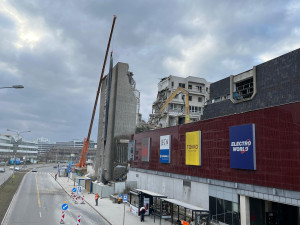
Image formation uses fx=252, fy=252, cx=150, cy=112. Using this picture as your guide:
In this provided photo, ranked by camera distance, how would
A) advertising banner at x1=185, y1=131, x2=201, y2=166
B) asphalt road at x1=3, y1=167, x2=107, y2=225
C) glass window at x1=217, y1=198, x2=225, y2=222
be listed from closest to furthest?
1. glass window at x1=217, y1=198, x2=225, y2=222
2. asphalt road at x1=3, y1=167, x2=107, y2=225
3. advertising banner at x1=185, y1=131, x2=201, y2=166

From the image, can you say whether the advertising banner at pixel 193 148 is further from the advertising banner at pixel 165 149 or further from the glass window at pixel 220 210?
the glass window at pixel 220 210

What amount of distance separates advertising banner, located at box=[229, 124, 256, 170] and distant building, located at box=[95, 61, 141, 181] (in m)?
49.0

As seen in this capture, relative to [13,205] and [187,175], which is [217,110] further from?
[13,205]

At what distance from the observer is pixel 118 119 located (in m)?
70.8

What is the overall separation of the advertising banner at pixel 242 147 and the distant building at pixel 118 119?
1930 inches

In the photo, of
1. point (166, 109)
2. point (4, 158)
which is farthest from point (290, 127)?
point (4, 158)

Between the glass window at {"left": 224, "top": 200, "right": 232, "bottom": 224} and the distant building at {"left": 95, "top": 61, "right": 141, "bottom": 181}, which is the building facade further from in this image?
the distant building at {"left": 95, "top": 61, "right": 141, "bottom": 181}

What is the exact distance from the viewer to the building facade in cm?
1916

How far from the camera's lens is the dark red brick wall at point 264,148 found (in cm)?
1842

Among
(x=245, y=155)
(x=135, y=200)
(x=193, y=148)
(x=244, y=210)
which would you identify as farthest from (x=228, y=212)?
(x=135, y=200)

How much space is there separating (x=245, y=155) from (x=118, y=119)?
170ft

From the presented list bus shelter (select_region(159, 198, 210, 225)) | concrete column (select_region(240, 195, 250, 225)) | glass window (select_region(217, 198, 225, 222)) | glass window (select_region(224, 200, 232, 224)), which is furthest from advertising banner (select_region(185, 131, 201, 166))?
concrete column (select_region(240, 195, 250, 225))

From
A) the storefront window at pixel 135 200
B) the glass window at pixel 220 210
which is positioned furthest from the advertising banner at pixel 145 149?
the glass window at pixel 220 210

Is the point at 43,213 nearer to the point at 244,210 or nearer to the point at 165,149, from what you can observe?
the point at 165,149
